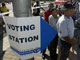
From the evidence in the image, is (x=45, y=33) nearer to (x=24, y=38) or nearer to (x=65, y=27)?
(x=24, y=38)

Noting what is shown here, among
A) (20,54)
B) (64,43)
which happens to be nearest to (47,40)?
(20,54)

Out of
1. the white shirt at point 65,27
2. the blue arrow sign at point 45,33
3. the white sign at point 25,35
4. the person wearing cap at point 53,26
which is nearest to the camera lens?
the white sign at point 25,35

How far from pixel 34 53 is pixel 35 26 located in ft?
1.35

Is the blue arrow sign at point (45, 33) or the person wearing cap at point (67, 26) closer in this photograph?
the blue arrow sign at point (45, 33)

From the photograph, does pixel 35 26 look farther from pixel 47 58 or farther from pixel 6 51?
pixel 6 51

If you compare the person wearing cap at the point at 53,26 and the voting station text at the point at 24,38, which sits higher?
the voting station text at the point at 24,38

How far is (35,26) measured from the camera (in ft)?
7.02

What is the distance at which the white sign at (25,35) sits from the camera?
81.3 inches

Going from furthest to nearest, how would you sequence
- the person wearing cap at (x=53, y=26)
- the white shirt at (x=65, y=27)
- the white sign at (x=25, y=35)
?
the person wearing cap at (x=53, y=26) → the white shirt at (x=65, y=27) → the white sign at (x=25, y=35)

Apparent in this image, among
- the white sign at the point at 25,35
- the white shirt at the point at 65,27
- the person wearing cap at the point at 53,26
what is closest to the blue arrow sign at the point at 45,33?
the white sign at the point at 25,35

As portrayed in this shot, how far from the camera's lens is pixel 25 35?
82.7 inches

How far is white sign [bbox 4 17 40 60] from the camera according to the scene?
6.77ft

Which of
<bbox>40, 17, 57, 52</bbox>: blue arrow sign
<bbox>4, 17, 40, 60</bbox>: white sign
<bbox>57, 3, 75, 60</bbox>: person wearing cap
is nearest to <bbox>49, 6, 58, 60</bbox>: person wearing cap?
<bbox>57, 3, 75, 60</bbox>: person wearing cap

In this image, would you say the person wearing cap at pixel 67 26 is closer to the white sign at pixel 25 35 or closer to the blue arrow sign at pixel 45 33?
the blue arrow sign at pixel 45 33
